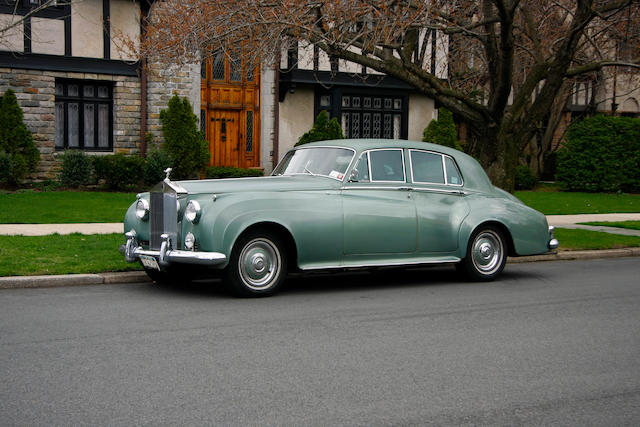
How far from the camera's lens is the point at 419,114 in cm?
2856

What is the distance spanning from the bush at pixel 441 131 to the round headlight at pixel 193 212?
810 inches

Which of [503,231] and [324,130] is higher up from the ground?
[324,130]

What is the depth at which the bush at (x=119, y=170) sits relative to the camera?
21.5 m

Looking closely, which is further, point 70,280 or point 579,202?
point 579,202

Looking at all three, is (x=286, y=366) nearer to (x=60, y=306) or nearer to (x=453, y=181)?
(x=60, y=306)

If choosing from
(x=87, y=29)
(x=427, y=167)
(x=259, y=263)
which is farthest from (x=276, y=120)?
(x=259, y=263)


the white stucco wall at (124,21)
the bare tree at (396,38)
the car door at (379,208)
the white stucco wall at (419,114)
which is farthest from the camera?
the white stucco wall at (419,114)

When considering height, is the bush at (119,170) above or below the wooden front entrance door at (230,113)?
below

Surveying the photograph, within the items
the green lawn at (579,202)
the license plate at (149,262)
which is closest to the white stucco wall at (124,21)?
the green lawn at (579,202)

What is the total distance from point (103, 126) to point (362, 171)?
15551 millimetres

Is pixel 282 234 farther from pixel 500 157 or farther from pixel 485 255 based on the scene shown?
pixel 500 157

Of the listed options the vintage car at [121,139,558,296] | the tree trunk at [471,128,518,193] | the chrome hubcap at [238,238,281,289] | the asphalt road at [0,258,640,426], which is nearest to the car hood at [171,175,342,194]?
the vintage car at [121,139,558,296]

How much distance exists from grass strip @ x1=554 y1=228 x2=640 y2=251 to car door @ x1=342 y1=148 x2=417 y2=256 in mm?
4999

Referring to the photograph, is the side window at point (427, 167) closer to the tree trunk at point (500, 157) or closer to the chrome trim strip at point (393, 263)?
the chrome trim strip at point (393, 263)
